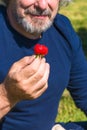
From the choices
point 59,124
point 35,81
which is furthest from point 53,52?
point 35,81

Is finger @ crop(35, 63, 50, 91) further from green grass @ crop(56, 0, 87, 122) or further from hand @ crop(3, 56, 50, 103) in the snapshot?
green grass @ crop(56, 0, 87, 122)

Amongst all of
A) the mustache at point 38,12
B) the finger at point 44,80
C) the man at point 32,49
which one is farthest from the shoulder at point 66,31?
the finger at point 44,80

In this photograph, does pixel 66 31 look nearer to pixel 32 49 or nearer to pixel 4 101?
pixel 32 49

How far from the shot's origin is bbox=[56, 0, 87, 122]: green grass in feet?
14.9

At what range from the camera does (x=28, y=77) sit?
232 centimetres

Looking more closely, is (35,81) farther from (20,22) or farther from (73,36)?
(73,36)

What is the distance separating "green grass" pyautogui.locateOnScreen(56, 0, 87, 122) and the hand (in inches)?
56.2

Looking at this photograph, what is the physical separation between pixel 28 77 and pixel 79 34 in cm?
527

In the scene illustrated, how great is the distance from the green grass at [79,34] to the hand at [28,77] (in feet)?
4.68

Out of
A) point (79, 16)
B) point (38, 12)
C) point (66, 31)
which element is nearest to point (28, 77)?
point (38, 12)

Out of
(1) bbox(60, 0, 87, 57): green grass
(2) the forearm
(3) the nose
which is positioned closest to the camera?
(2) the forearm

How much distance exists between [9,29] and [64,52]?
0.38m

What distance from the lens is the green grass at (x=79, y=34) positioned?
4543mm

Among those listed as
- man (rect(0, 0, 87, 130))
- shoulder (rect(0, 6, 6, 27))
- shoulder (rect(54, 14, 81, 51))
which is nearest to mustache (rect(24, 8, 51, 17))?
man (rect(0, 0, 87, 130))
